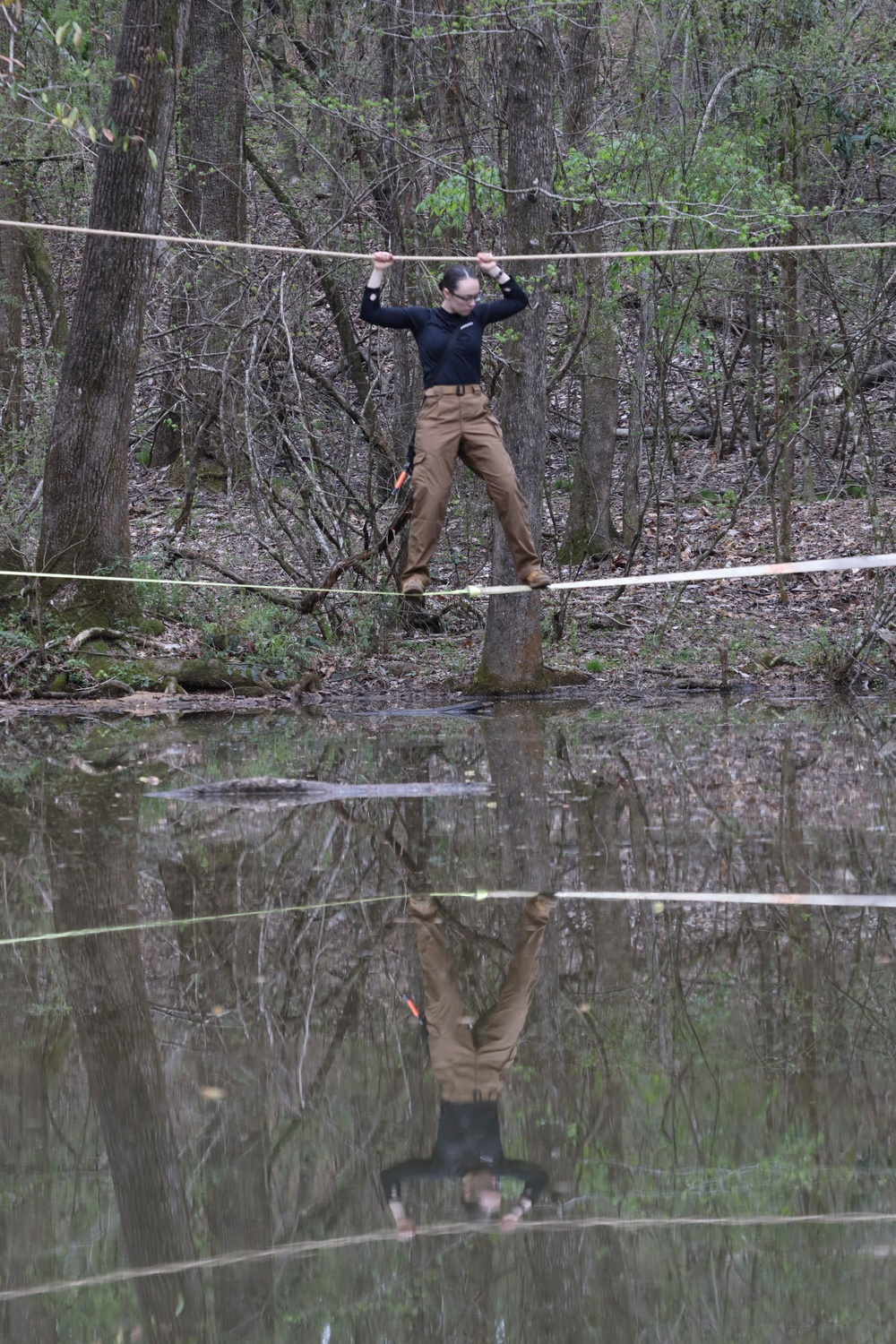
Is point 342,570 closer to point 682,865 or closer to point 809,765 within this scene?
point 809,765

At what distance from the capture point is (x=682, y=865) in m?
6.00

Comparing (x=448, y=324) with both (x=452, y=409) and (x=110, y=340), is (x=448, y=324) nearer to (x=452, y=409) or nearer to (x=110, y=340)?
(x=452, y=409)

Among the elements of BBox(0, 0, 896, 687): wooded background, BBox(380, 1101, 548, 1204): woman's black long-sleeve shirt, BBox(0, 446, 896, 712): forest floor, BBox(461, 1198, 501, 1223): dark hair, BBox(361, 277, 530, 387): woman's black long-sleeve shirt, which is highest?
BBox(0, 0, 896, 687): wooded background

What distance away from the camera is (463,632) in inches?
541

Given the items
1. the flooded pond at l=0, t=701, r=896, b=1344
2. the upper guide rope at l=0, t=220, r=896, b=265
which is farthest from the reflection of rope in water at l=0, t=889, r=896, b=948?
the upper guide rope at l=0, t=220, r=896, b=265

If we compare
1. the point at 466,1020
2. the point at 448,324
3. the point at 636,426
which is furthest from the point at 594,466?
the point at 466,1020

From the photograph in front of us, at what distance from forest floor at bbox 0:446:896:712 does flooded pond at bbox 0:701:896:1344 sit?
4.57m

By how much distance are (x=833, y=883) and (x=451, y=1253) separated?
2947mm

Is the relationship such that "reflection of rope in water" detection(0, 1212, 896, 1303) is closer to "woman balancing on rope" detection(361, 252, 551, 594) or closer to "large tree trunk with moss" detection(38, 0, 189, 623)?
"woman balancing on rope" detection(361, 252, 551, 594)

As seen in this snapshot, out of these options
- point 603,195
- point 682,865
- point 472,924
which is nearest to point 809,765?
point 682,865

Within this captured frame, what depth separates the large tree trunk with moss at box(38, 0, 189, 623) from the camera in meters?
11.1

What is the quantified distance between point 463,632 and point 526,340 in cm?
373

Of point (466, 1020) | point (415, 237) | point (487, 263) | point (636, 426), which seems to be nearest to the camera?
point (466, 1020)

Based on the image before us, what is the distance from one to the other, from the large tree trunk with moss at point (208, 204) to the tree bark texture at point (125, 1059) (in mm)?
7856
